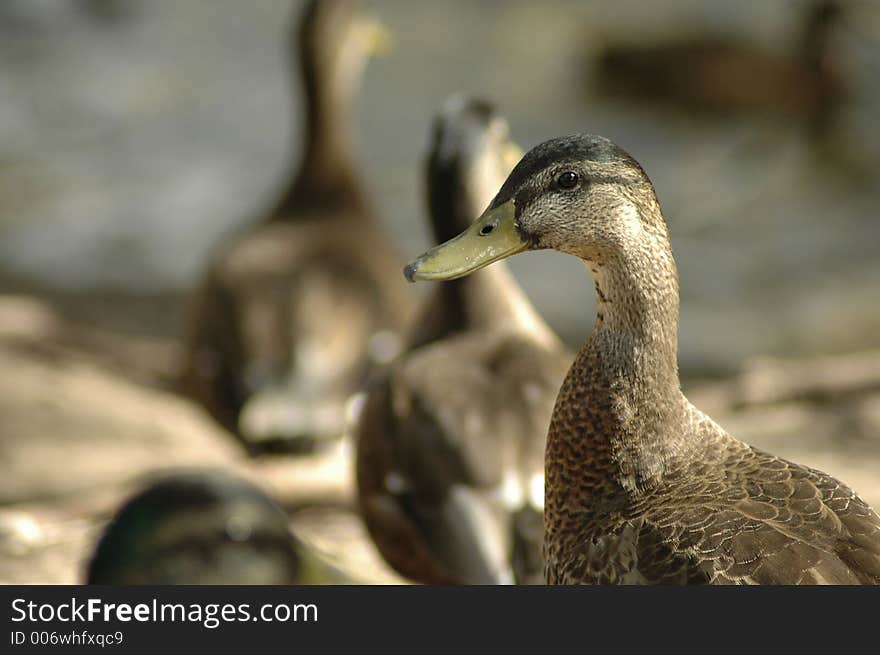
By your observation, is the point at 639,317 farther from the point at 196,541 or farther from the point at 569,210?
the point at 196,541

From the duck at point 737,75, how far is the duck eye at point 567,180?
7868mm

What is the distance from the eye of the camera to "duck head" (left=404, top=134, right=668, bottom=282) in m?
2.42

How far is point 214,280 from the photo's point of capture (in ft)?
16.6

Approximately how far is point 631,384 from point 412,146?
24.1ft

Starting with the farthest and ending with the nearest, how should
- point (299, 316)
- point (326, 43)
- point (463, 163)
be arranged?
1. point (326, 43)
2. point (299, 316)
3. point (463, 163)

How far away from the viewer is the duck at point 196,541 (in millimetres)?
2789

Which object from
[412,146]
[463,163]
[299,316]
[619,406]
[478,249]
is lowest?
[619,406]

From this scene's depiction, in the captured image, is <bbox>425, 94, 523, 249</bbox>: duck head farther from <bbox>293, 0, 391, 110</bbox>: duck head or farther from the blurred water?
the blurred water

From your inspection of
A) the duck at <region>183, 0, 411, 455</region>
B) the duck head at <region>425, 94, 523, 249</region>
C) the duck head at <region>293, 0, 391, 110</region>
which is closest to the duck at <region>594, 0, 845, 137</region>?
the duck head at <region>293, 0, 391, 110</region>

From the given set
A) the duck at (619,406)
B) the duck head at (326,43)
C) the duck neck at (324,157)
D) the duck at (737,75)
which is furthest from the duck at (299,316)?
the duck at (737,75)

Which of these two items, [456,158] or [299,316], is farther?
[299,316]

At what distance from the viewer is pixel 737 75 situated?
33.5 ft

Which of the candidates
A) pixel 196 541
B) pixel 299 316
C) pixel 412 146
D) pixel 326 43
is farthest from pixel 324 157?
pixel 412 146

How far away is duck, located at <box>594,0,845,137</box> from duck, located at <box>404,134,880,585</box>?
782cm
